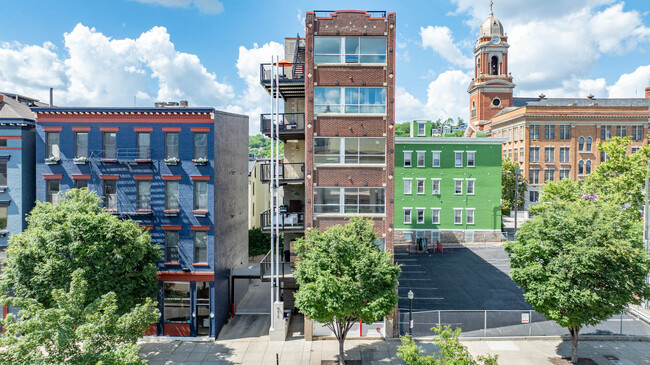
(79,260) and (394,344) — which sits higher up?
(79,260)

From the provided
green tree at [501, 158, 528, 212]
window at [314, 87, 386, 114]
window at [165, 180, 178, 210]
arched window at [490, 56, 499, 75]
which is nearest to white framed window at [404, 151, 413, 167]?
green tree at [501, 158, 528, 212]

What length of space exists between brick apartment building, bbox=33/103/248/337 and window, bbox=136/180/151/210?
0.05 metres

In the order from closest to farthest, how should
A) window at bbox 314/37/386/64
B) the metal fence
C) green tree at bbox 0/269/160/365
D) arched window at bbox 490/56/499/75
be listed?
green tree at bbox 0/269/160/365
the metal fence
window at bbox 314/37/386/64
arched window at bbox 490/56/499/75

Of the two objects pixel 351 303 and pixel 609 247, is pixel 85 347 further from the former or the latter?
pixel 609 247

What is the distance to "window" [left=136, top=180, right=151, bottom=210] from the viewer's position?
21.3 meters

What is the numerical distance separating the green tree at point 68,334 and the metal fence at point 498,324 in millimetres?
14408

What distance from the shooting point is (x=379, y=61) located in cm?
2092

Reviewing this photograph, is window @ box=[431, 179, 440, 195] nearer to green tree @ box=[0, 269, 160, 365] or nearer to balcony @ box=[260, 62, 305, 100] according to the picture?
balcony @ box=[260, 62, 305, 100]

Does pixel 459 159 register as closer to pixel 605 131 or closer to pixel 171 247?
pixel 171 247

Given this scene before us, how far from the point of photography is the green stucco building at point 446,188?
42.0 meters

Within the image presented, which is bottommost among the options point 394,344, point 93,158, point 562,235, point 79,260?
point 394,344

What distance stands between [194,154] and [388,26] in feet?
43.0

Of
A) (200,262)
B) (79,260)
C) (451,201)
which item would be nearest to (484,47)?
(451,201)

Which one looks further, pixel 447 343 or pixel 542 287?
pixel 542 287
